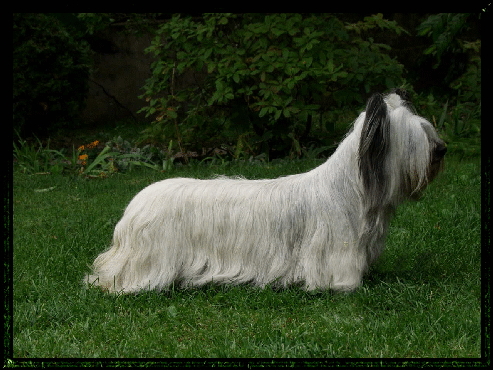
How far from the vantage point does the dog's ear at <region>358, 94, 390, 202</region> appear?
379cm

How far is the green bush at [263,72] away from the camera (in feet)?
26.8

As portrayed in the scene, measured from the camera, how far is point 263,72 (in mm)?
8172

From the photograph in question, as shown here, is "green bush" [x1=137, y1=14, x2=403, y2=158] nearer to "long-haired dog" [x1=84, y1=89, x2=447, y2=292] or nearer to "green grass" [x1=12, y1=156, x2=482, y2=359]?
"green grass" [x1=12, y1=156, x2=482, y2=359]

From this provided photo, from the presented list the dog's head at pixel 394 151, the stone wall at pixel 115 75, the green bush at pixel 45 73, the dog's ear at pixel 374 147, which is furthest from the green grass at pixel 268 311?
the stone wall at pixel 115 75

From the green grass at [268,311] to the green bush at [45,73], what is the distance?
16.4 ft

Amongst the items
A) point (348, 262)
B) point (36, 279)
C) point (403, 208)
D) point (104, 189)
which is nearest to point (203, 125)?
point (104, 189)

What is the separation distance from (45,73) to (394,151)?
774 centimetres

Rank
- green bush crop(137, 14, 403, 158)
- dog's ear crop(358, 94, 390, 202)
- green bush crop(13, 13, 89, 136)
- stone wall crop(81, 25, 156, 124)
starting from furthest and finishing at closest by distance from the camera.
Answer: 1. stone wall crop(81, 25, 156, 124)
2. green bush crop(13, 13, 89, 136)
3. green bush crop(137, 14, 403, 158)
4. dog's ear crop(358, 94, 390, 202)

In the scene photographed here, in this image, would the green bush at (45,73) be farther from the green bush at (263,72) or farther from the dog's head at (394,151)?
the dog's head at (394,151)

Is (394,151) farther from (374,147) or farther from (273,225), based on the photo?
(273,225)

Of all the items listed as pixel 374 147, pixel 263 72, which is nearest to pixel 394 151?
pixel 374 147

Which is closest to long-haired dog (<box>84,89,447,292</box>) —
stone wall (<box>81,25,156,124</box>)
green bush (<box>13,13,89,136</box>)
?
green bush (<box>13,13,89,136</box>)

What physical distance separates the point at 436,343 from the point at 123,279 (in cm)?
216

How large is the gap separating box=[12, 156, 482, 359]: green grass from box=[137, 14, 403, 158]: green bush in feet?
10.3
